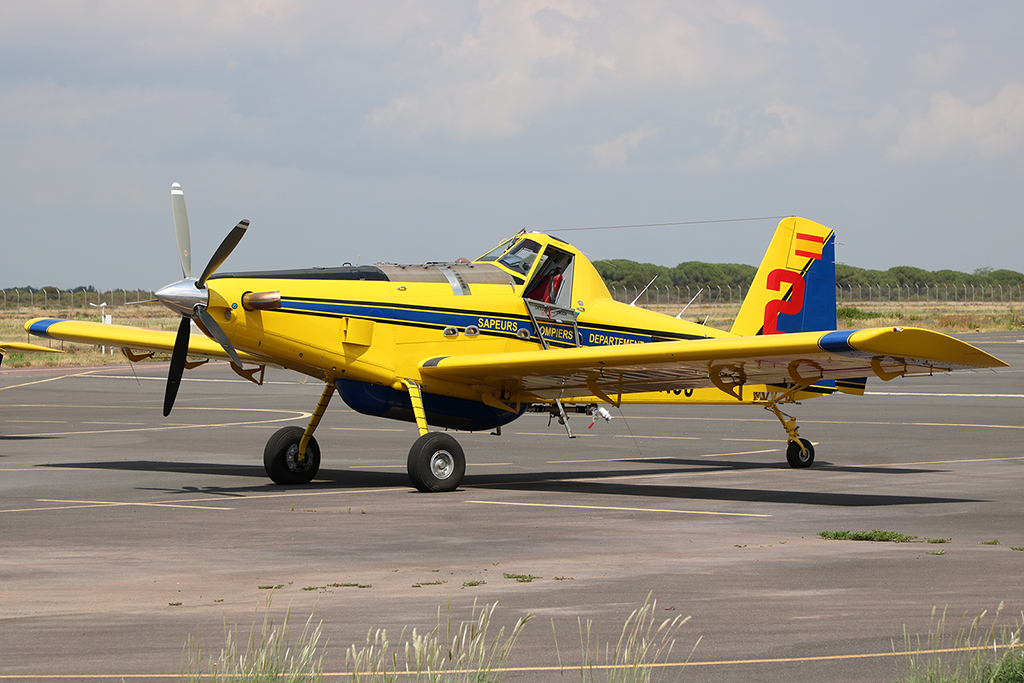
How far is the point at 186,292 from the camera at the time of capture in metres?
14.0

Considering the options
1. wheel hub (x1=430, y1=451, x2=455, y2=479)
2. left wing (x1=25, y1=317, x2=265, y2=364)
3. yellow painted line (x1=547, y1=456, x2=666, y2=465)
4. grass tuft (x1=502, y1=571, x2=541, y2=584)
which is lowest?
yellow painted line (x1=547, y1=456, x2=666, y2=465)

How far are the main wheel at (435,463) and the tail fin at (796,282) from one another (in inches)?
255

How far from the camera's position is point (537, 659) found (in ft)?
21.1

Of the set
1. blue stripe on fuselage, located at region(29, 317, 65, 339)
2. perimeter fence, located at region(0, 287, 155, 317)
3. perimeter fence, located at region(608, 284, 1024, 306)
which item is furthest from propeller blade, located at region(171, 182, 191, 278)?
perimeter fence, located at region(0, 287, 155, 317)

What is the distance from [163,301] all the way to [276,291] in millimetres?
1439

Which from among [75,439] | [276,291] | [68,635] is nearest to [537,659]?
[68,635]

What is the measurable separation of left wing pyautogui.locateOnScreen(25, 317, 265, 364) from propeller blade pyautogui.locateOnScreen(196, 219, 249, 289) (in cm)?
412

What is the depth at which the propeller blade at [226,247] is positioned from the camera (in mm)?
14344

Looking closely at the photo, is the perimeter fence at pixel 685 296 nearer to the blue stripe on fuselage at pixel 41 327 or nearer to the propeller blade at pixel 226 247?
the blue stripe on fuselage at pixel 41 327

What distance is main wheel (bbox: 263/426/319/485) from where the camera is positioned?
1605 cm

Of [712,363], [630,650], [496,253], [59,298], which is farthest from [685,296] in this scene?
[630,650]

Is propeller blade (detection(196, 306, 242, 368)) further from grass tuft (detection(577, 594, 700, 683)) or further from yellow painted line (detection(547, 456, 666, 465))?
grass tuft (detection(577, 594, 700, 683))

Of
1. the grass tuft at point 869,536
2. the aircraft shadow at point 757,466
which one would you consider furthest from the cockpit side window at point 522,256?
the grass tuft at point 869,536

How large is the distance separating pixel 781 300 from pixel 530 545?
9.74m
